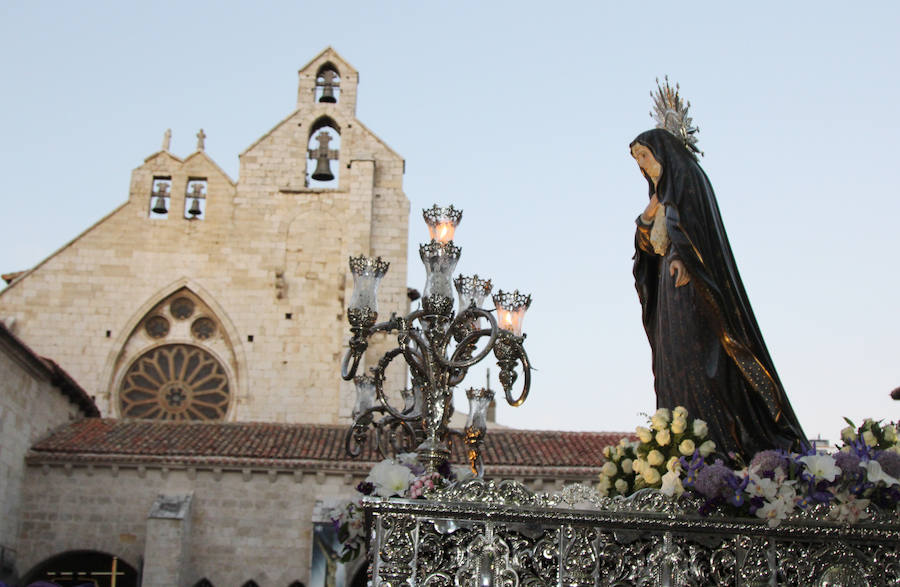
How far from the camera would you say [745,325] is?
6.36m

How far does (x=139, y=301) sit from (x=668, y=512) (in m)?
26.2

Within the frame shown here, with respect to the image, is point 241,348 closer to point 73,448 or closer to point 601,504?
point 73,448

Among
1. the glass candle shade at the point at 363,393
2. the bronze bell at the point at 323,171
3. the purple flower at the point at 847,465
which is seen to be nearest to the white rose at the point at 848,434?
the purple flower at the point at 847,465

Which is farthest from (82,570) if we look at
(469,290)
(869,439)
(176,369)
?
(869,439)

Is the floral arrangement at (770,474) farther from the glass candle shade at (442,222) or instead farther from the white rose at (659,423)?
the glass candle shade at (442,222)

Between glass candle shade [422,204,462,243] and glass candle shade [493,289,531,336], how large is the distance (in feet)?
2.69

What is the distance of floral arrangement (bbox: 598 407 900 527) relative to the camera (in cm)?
559

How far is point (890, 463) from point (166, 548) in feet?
59.4

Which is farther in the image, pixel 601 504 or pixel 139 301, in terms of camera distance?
pixel 139 301

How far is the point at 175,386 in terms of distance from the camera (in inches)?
1158

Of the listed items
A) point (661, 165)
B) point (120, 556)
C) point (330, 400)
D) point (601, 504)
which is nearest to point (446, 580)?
point (601, 504)

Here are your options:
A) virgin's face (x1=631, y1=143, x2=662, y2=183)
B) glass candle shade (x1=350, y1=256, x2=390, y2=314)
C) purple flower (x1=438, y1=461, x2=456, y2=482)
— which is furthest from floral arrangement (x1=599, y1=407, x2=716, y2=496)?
glass candle shade (x1=350, y1=256, x2=390, y2=314)

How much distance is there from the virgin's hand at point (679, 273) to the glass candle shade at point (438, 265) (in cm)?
341

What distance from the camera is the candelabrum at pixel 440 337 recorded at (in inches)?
371
